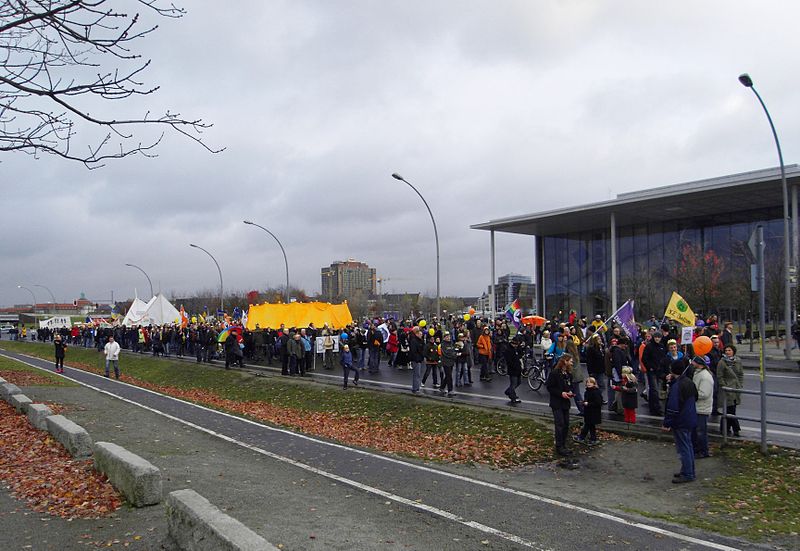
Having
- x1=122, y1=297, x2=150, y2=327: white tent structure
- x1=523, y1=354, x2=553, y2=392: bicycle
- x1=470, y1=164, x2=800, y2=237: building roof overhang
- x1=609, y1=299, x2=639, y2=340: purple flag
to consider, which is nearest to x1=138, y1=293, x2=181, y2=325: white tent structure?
x1=122, y1=297, x2=150, y2=327: white tent structure

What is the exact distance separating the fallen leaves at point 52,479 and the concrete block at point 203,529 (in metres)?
1.58

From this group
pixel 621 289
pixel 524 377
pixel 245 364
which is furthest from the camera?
pixel 621 289

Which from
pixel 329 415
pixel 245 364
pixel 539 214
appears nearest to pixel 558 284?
pixel 539 214

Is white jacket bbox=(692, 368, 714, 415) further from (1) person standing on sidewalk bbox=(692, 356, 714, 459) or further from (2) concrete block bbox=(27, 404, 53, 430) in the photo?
(2) concrete block bbox=(27, 404, 53, 430)

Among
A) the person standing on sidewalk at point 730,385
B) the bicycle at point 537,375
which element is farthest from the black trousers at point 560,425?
the bicycle at point 537,375

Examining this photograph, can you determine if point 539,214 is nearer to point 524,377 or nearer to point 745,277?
point 745,277

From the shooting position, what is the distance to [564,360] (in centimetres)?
1163

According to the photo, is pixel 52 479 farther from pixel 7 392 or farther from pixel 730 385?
pixel 730 385

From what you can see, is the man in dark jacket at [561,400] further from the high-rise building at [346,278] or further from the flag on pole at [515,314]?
the high-rise building at [346,278]

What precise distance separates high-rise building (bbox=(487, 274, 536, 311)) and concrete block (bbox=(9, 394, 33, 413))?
4158 centimetres

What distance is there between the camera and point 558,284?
5288cm

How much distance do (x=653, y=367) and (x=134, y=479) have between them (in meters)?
11.1

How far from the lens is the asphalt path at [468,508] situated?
6.92m

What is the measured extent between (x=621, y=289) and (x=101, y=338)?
42.3 metres
